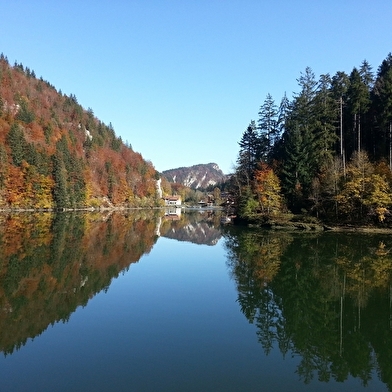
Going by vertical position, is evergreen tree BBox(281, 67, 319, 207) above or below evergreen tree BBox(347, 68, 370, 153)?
below

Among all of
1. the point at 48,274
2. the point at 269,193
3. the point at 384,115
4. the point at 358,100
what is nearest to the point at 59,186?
the point at 269,193

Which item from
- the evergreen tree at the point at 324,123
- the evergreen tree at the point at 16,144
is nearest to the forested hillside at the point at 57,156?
the evergreen tree at the point at 16,144

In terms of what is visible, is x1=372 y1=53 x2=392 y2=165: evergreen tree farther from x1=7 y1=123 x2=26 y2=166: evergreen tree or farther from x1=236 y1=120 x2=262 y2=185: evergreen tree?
x1=7 y1=123 x2=26 y2=166: evergreen tree

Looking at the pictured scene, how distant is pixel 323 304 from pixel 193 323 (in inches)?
224

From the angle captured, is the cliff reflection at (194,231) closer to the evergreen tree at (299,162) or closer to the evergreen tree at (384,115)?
the evergreen tree at (299,162)

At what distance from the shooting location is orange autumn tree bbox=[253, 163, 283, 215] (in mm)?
47344

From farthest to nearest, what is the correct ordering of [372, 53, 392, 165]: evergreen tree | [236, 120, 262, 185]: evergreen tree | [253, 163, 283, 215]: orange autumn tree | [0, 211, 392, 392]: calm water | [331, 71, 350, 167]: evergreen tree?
1. [236, 120, 262, 185]: evergreen tree
2. [331, 71, 350, 167]: evergreen tree
3. [253, 163, 283, 215]: orange autumn tree
4. [372, 53, 392, 165]: evergreen tree
5. [0, 211, 392, 392]: calm water

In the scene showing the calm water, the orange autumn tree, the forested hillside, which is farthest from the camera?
the forested hillside

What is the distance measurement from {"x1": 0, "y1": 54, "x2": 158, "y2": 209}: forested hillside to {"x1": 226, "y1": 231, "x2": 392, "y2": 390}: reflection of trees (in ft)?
194

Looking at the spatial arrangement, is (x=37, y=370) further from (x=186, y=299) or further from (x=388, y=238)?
(x=388, y=238)

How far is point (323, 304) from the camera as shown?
1407 cm

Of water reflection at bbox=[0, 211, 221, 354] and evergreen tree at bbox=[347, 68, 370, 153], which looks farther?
evergreen tree at bbox=[347, 68, 370, 153]

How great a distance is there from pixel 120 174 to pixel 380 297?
10881 centimetres

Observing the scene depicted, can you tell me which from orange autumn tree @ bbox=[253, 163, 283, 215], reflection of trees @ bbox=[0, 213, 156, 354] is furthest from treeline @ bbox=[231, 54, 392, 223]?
reflection of trees @ bbox=[0, 213, 156, 354]
